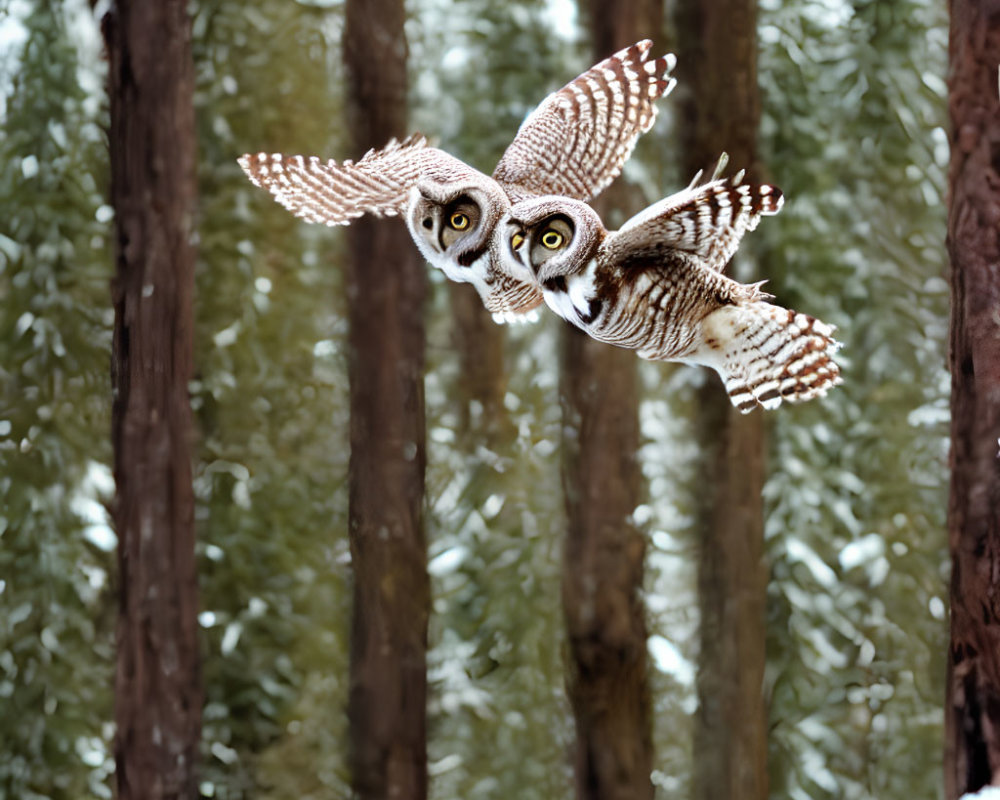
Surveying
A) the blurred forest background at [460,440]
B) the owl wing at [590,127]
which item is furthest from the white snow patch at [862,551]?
the owl wing at [590,127]

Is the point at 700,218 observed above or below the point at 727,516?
above

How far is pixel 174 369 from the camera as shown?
3.81 ft

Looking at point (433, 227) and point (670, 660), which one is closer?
point (433, 227)

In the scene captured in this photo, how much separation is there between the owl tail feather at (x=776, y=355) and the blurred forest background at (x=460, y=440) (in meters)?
0.79

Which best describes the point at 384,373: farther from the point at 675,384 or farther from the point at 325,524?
the point at 675,384

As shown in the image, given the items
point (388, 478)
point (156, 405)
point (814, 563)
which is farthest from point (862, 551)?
point (156, 405)

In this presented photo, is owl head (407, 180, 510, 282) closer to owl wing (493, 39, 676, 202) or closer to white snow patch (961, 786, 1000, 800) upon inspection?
owl wing (493, 39, 676, 202)

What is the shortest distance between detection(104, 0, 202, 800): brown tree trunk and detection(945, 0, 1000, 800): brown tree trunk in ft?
2.43

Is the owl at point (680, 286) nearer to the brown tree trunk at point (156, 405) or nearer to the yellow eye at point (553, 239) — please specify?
the yellow eye at point (553, 239)

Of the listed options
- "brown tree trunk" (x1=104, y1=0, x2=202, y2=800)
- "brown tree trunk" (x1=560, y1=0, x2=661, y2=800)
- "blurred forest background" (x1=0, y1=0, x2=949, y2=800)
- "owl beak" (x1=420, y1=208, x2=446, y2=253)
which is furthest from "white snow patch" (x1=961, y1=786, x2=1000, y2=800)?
"brown tree trunk" (x1=104, y1=0, x2=202, y2=800)

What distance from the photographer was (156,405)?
116 cm

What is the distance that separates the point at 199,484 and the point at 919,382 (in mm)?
739

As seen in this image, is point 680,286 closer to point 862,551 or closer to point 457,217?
point 457,217

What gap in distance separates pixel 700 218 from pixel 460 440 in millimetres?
846
